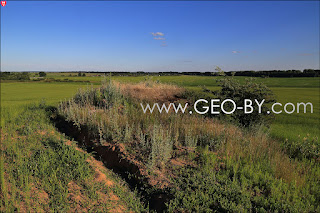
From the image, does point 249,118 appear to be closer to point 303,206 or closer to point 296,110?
A: point 303,206

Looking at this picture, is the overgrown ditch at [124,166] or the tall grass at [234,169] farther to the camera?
the overgrown ditch at [124,166]

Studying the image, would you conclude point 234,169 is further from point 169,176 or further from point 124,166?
point 124,166

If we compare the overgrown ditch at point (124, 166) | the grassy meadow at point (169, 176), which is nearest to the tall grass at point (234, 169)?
the grassy meadow at point (169, 176)

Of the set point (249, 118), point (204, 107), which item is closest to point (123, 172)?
point (204, 107)

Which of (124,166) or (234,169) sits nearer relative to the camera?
(234,169)

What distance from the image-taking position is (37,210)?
358 centimetres

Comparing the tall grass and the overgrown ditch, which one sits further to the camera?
the overgrown ditch

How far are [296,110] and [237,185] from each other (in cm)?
1286

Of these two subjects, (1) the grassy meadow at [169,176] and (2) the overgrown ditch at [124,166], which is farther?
(2) the overgrown ditch at [124,166]

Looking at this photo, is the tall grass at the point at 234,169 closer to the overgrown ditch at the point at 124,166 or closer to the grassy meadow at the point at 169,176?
the grassy meadow at the point at 169,176

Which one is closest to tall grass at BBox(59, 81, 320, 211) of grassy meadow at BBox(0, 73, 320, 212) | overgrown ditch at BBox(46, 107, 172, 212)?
grassy meadow at BBox(0, 73, 320, 212)

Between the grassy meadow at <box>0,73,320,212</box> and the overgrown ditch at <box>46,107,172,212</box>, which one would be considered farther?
the overgrown ditch at <box>46,107,172,212</box>

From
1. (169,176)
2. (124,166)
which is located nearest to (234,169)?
(169,176)

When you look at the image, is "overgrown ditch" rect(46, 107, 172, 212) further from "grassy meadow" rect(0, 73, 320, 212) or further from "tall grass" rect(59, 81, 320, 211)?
"tall grass" rect(59, 81, 320, 211)
